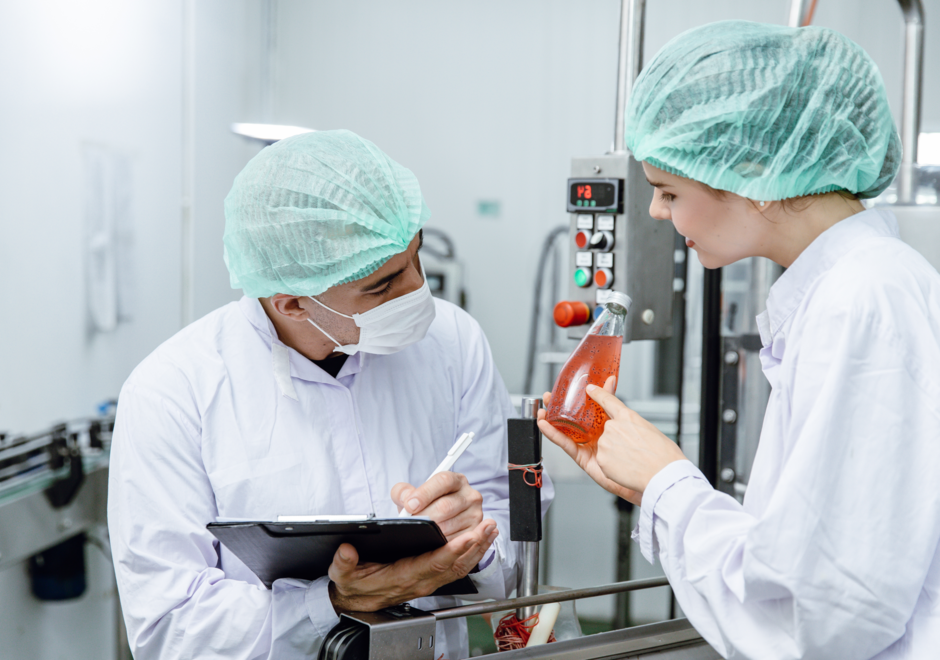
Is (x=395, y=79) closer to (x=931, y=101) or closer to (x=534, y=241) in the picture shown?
(x=534, y=241)

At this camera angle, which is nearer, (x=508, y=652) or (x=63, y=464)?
(x=508, y=652)

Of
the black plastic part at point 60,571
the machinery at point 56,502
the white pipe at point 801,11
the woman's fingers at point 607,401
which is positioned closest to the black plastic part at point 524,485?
the woman's fingers at point 607,401

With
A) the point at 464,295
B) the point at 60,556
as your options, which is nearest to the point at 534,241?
the point at 464,295

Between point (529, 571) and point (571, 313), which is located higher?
point (571, 313)

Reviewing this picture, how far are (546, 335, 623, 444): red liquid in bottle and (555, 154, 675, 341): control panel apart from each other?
57cm

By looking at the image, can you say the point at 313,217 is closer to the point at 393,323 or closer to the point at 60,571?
the point at 393,323

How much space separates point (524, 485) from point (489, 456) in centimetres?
24

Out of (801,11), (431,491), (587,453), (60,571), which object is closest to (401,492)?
(431,491)

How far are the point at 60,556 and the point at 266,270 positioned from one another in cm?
144

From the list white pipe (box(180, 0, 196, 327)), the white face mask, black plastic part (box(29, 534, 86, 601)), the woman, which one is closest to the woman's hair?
the woman

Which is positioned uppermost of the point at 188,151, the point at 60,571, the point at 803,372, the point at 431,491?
the point at 188,151

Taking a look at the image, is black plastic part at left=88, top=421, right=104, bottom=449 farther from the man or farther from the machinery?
the man

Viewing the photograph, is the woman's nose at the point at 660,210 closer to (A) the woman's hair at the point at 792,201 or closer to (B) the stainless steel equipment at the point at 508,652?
(A) the woman's hair at the point at 792,201

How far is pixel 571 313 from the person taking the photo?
1568 millimetres
